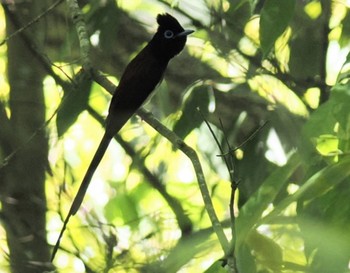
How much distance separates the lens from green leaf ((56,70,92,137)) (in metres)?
2.48

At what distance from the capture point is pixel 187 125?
2.57 metres

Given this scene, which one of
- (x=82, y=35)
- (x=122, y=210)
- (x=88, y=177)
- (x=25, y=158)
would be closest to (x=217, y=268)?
(x=88, y=177)

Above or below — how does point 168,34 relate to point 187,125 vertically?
above

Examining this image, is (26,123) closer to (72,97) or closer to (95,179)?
(95,179)

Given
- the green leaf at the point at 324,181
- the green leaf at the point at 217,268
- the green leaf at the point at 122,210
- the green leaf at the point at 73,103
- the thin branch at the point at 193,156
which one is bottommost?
the green leaf at the point at 217,268

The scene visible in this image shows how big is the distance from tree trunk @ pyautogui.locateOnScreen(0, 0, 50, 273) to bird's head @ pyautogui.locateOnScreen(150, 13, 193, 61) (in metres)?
0.59

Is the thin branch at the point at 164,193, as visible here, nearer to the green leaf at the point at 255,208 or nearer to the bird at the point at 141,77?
the bird at the point at 141,77

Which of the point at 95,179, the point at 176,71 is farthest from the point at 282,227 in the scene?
the point at 95,179

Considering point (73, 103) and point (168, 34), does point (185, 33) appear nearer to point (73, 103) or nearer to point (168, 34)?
point (168, 34)

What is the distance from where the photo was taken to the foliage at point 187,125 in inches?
101

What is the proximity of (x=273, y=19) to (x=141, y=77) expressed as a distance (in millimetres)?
1097

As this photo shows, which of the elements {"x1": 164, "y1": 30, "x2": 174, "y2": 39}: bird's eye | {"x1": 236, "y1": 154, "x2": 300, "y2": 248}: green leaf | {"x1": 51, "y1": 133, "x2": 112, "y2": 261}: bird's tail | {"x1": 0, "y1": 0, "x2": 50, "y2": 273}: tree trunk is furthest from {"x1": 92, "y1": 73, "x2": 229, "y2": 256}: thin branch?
{"x1": 0, "y1": 0, "x2": 50, "y2": 273}: tree trunk

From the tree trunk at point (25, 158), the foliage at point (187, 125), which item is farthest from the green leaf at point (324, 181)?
the tree trunk at point (25, 158)

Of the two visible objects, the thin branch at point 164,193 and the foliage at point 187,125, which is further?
the thin branch at point 164,193
